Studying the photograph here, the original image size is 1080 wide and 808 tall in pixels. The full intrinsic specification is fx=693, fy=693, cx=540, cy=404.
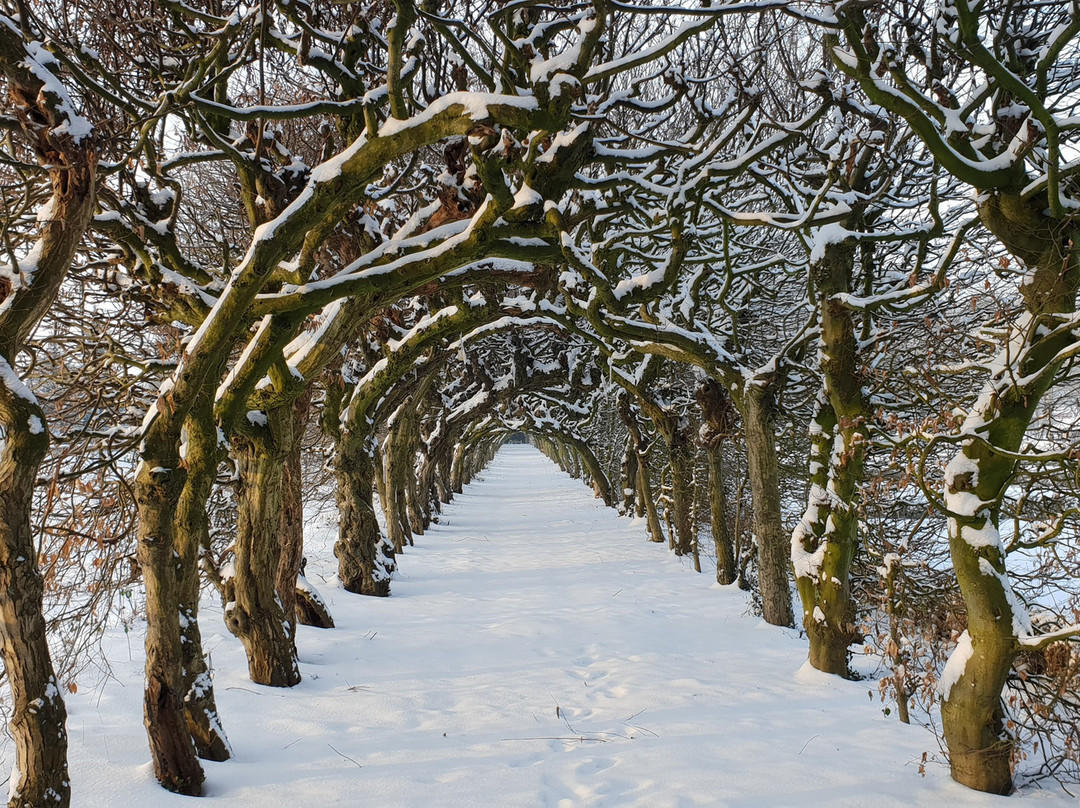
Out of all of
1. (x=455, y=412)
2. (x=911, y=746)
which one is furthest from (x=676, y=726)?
(x=455, y=412)

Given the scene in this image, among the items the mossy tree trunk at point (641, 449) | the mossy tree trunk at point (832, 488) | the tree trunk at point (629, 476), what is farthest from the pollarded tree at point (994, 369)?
the tree trunk at point (629, 476)

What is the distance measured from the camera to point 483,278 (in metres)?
6.40

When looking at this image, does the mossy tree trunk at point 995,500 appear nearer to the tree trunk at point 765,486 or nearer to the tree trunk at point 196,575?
the tree trunk at point 765,486

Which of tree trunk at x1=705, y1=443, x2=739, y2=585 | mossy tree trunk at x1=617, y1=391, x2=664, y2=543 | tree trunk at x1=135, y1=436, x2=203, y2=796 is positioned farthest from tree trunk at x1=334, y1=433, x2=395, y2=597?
mossy tree trunk at x1=617, y1=391, x2=664, y2=543

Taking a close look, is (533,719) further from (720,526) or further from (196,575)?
(720,526)

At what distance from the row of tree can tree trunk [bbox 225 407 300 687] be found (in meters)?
0.03

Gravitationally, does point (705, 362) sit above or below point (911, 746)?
above

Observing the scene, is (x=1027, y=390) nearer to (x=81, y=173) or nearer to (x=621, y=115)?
(x=81, y=173)

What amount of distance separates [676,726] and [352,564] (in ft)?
21.5

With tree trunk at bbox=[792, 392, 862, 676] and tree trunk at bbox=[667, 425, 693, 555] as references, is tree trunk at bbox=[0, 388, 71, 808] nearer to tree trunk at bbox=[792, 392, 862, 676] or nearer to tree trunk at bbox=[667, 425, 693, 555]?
tree trunk at bbox=[792, 392, 862, 676]

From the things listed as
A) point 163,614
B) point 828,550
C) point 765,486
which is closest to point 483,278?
point 163,614

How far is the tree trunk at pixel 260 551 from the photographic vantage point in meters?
5.88

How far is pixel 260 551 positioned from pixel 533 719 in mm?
2683

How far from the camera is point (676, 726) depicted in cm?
534
